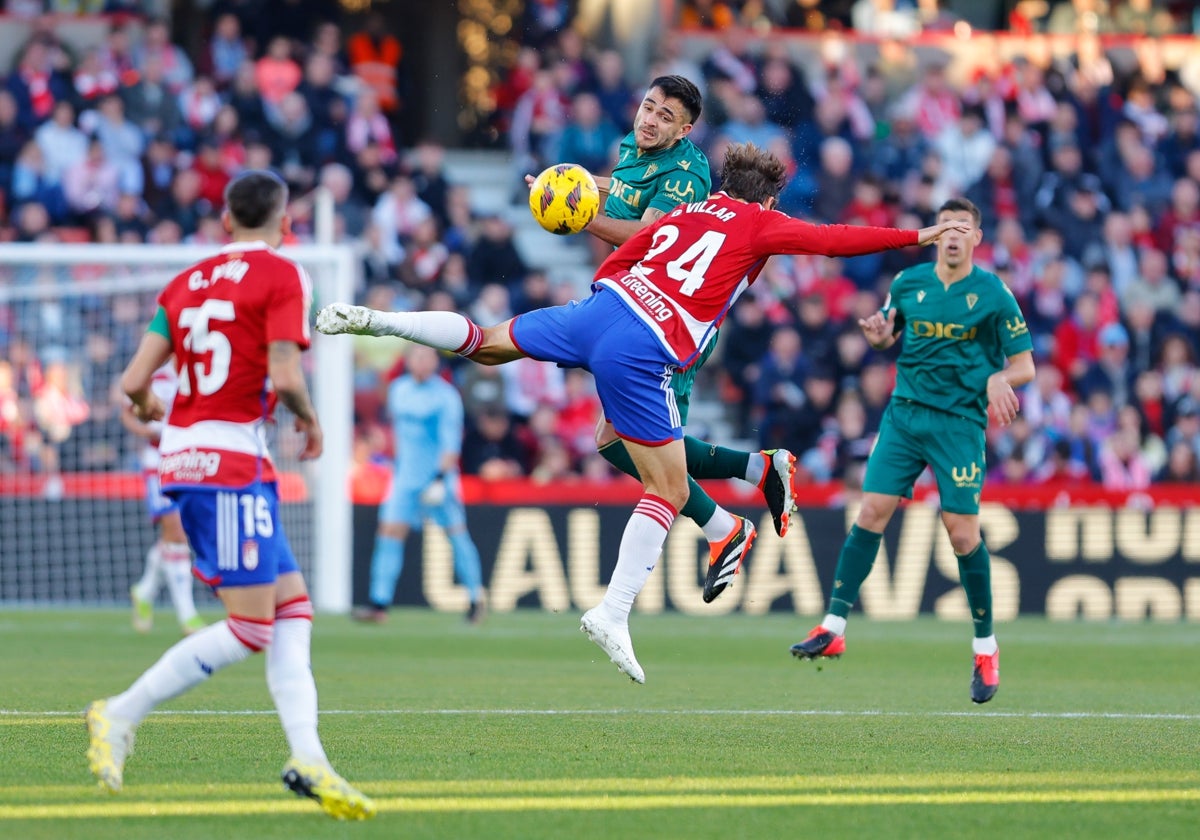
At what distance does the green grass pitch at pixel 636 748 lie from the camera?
5.61 metres

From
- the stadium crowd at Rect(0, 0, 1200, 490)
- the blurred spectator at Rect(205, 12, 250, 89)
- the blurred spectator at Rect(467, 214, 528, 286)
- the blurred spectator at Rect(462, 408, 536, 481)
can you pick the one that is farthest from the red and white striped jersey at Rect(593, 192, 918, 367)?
the blurred spectator at Rect(205, 12, 250, 89)

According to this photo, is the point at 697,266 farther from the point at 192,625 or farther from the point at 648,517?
the point at 192,625

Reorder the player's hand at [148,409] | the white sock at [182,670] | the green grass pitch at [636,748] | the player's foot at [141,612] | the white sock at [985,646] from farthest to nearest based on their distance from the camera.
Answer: the player's foot at [141,612] < the white sock at [985,646] < the player's hand at [148,409] < the white sock at [182,670] < the green grass pitch at [636,748]

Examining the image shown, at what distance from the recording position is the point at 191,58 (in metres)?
22.0

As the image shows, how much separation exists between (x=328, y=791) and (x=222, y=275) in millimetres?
1614

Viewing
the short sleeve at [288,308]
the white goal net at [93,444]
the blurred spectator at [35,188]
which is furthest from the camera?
the blurred spectator at [35,188]

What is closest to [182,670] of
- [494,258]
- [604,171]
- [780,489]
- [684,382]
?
[684,382]

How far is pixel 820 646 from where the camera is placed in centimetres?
988

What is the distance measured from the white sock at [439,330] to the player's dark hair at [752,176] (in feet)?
4.26

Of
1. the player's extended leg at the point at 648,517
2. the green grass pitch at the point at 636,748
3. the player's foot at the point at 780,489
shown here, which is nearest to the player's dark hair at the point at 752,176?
the player's extended leg at the point at 648,517

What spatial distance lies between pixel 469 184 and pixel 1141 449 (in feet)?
26.0

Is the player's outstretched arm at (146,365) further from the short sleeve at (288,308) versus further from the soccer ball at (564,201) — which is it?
the soccer ball at (564,201)

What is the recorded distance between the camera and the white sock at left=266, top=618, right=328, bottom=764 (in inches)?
225

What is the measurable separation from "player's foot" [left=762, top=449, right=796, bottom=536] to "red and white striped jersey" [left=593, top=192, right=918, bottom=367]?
2.95 feet
